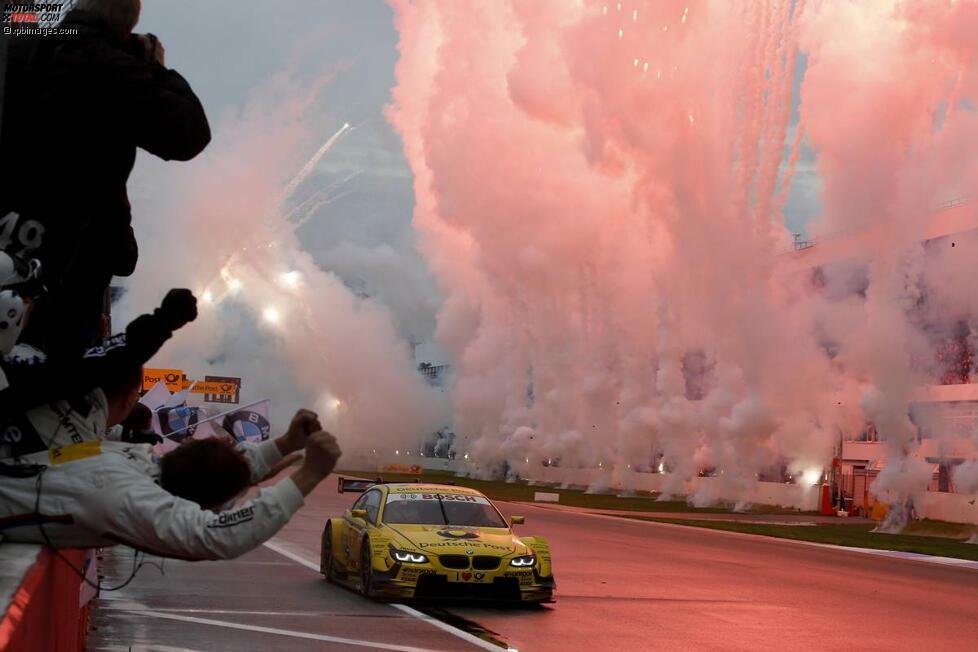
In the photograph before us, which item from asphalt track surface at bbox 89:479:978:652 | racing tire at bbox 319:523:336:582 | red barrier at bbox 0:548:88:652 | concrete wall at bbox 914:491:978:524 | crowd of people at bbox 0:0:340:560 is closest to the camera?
red barrier at bbox 0:548:88:652

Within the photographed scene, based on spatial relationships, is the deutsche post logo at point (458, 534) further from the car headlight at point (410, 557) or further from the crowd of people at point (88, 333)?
the crowd of people at point (88, 333)

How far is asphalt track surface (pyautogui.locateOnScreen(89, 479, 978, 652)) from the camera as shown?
12.3m

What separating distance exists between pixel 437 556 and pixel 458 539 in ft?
1.70

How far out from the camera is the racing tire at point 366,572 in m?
15.5

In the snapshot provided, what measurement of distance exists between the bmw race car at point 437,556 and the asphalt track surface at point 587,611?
251 millimetres

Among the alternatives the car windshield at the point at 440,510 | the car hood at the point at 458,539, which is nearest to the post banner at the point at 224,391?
the car windshield at the point at 440,510

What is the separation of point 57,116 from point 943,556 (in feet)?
101

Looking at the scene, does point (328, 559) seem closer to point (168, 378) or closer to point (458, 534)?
point (458, 534)

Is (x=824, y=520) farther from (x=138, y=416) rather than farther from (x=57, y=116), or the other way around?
(x=57, y=116)

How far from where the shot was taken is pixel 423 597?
1530 cm

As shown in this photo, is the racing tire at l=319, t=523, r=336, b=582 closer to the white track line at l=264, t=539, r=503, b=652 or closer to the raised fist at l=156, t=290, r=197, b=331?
the white track line at l=264, t=539, r=503, b=652

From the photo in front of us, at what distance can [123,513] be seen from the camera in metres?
3.70

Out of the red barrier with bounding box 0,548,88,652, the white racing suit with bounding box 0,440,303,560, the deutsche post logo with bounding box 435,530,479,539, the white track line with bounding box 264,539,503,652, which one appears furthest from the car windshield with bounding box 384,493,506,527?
the white racing suit with bounding box 0,440,303,560

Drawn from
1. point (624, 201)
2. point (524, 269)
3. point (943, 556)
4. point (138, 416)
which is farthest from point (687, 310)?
point (138, 416)
